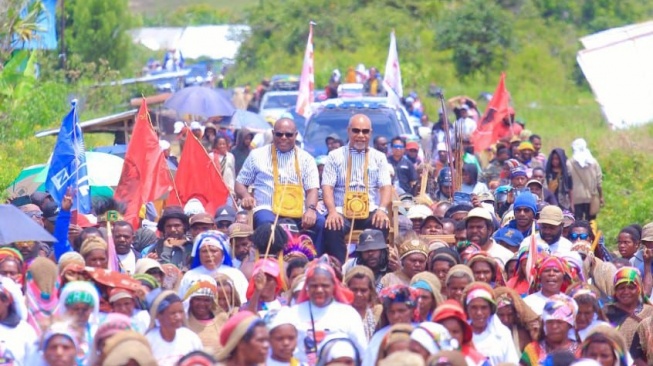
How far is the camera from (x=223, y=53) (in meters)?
64.6

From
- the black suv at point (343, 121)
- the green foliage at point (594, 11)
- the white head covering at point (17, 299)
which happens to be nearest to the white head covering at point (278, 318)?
the white head covering at point (17, 299)

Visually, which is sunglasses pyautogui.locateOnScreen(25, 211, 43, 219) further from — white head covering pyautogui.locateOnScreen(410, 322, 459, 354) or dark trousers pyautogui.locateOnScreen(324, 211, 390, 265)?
white head covering pyautogui.locateOnScreen(410, 322, 459, 354)

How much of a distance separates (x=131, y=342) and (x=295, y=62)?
133ft

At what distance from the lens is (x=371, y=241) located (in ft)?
39.9

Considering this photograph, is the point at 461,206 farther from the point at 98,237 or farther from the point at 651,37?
the point at 651,37

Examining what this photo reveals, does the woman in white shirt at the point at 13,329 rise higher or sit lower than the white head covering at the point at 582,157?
higher

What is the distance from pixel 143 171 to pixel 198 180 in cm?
64

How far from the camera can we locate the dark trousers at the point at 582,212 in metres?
20.0

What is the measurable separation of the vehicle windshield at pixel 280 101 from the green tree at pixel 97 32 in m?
11.9

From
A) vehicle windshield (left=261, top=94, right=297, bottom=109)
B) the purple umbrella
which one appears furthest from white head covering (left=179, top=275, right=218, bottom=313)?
vehicle windshield (left=261, top=94, right=297, bottom=109)

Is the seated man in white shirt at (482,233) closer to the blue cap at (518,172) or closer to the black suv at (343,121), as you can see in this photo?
the blue cap at (518,172)

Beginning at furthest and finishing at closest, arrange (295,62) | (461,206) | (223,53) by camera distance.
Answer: (223,53), (295,62), (461,206)

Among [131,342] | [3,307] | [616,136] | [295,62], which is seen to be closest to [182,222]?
[3,307]

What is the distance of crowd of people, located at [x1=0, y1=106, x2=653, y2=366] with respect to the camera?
8992 mm
